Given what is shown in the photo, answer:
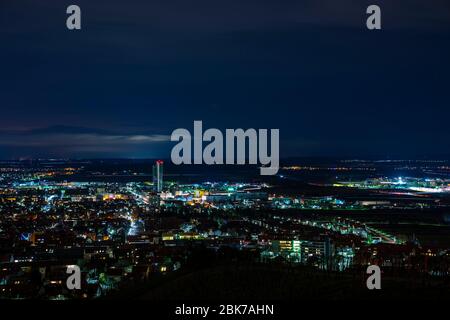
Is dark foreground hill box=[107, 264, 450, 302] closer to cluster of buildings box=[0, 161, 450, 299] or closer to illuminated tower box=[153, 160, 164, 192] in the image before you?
cluster of buildings box=[0, 161, 450, 299]

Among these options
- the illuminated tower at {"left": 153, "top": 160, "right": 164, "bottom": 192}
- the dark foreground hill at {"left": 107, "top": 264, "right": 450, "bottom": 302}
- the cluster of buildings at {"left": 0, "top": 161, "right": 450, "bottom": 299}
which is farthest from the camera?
the illuminated tower at {"left": 153, "top": 160, "right": 164, "bottom": 192}

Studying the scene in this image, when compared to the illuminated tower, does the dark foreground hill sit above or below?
below

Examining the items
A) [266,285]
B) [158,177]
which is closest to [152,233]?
[266,285]

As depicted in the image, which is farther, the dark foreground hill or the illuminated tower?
the illuminated tower

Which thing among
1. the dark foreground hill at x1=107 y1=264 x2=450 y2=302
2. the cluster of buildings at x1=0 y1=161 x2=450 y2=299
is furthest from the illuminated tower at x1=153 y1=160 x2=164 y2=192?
the dark foreground hill at x1=107 y1=264 x2=450 y2=302

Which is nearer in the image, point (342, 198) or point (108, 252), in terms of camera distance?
point (108, 252)

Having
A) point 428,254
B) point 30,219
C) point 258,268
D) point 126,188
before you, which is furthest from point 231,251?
point 126,188

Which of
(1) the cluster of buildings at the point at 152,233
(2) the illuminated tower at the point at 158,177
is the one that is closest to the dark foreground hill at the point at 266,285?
(1) the cluster of buildings at the point at 152,233

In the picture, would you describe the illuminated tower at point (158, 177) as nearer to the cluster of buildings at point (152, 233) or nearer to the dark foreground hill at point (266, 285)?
the cluster of buildings at point (152, 233)

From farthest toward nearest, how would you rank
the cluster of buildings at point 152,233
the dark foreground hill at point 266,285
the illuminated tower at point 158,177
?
1. the illuminated tower at point 158,177
2. the cluster of buildings at point 152,233
3. the dark foreground hill at point 266,285

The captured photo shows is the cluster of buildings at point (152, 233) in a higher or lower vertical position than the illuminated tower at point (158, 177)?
lower
